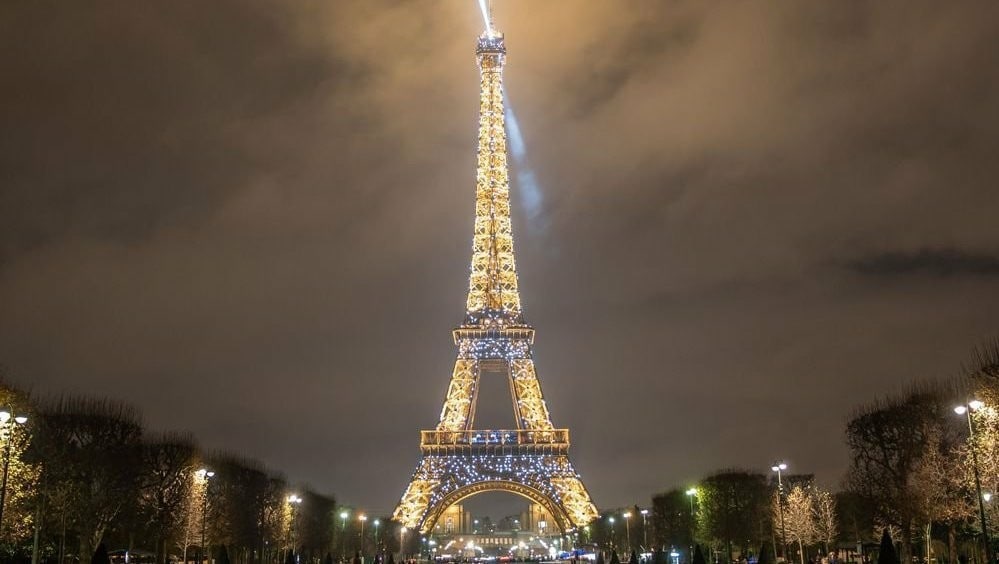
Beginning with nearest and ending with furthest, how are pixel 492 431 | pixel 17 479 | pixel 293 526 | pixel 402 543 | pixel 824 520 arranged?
1. pixel 17 479
2. pixel 824 520
3. pixel 293 526
4. pixel 492 431
5. pixel 402 543

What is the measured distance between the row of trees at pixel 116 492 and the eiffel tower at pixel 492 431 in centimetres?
1942

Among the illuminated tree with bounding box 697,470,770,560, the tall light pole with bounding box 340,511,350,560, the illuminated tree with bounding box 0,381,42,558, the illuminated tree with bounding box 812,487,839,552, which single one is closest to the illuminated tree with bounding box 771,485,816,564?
the illuminated tree with bounding box 812,487,839,552

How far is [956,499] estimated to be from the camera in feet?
175

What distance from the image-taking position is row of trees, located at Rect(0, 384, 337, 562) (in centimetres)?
4628

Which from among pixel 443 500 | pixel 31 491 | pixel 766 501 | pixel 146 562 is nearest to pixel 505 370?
pixel 443 500

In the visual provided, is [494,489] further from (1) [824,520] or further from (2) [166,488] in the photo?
(2) [166,488]

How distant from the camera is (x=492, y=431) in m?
101

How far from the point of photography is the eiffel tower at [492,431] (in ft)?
326

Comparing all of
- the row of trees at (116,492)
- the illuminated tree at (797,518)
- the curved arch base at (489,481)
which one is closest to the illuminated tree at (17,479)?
the row of trees at (116,492)

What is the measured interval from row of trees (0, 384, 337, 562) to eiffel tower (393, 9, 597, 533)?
19.4 meters

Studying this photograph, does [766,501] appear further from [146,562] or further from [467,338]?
[146,562]

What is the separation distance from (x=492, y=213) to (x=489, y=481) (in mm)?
28905

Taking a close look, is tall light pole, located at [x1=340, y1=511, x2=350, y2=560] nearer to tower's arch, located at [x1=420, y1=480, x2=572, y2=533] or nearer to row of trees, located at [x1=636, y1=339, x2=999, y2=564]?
tower's arch, located at [x1=420, y1=480, x2=572, y2=533]

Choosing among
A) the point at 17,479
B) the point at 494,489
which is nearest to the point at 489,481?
the point at 494,489
